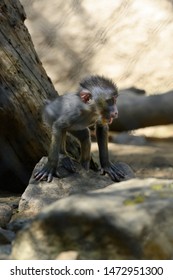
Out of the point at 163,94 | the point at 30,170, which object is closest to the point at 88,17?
the point at 163,94

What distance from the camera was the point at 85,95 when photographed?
557 cm

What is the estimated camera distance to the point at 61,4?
11.5 meters

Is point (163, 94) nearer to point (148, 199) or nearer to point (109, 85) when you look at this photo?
point (109, 85)

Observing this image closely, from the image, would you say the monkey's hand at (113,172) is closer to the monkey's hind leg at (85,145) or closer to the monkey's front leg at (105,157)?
the monkey's front leg at (105,157)

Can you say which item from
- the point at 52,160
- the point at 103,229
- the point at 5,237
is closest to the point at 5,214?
the point at 52,160

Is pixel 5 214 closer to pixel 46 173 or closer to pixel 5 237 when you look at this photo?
pixel 46 173

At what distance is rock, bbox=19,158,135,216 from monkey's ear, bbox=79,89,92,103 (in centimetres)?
75

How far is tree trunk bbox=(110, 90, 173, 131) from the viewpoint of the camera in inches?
362

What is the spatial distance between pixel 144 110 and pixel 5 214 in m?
4.37

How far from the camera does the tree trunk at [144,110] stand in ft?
30.2

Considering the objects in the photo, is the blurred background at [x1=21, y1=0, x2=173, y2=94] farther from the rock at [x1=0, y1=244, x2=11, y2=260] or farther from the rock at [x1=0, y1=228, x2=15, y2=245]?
the rock at [x1=0, y1=244, x2=11, y2=260]

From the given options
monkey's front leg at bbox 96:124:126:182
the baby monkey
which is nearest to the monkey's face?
the baby monkey

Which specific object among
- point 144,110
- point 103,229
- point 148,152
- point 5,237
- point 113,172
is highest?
point 103,229

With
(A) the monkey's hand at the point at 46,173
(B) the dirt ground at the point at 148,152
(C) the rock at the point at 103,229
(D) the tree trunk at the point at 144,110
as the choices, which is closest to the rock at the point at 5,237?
(C) the rock at the point at 103,229
